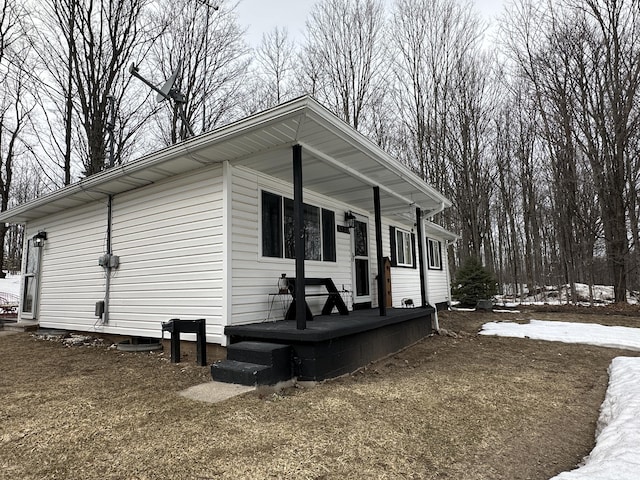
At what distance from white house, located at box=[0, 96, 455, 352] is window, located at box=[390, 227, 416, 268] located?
58.8 inches

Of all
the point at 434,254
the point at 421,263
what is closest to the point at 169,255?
the point at 421,263

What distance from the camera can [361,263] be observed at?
771 centimetres

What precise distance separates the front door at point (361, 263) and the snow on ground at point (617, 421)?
131 inches

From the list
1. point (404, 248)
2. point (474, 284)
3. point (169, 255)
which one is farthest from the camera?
point (474, 284)

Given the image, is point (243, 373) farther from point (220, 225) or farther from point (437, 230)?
point (437, 230)

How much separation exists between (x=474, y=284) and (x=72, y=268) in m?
11.8

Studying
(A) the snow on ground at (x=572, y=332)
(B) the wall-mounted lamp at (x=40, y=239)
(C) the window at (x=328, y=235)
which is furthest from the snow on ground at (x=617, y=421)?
(B) the wall-mounted lamp at (x=40, y=239)

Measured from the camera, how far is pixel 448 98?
15.8 metres

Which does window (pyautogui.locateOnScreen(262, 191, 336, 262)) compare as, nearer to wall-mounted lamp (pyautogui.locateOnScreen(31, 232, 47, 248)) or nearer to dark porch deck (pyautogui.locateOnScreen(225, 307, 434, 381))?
dark porch deck (pyautogui.locateOnScreen(225, 307, 434, 381))

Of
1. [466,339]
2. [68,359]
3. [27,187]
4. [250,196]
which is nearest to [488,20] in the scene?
[466,339]

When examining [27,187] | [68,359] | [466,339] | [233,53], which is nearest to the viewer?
[68,359]

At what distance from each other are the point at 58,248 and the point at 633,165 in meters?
15.8

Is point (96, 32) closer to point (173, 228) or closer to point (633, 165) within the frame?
point (173, 228)

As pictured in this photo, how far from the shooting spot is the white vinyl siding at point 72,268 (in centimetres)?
648
